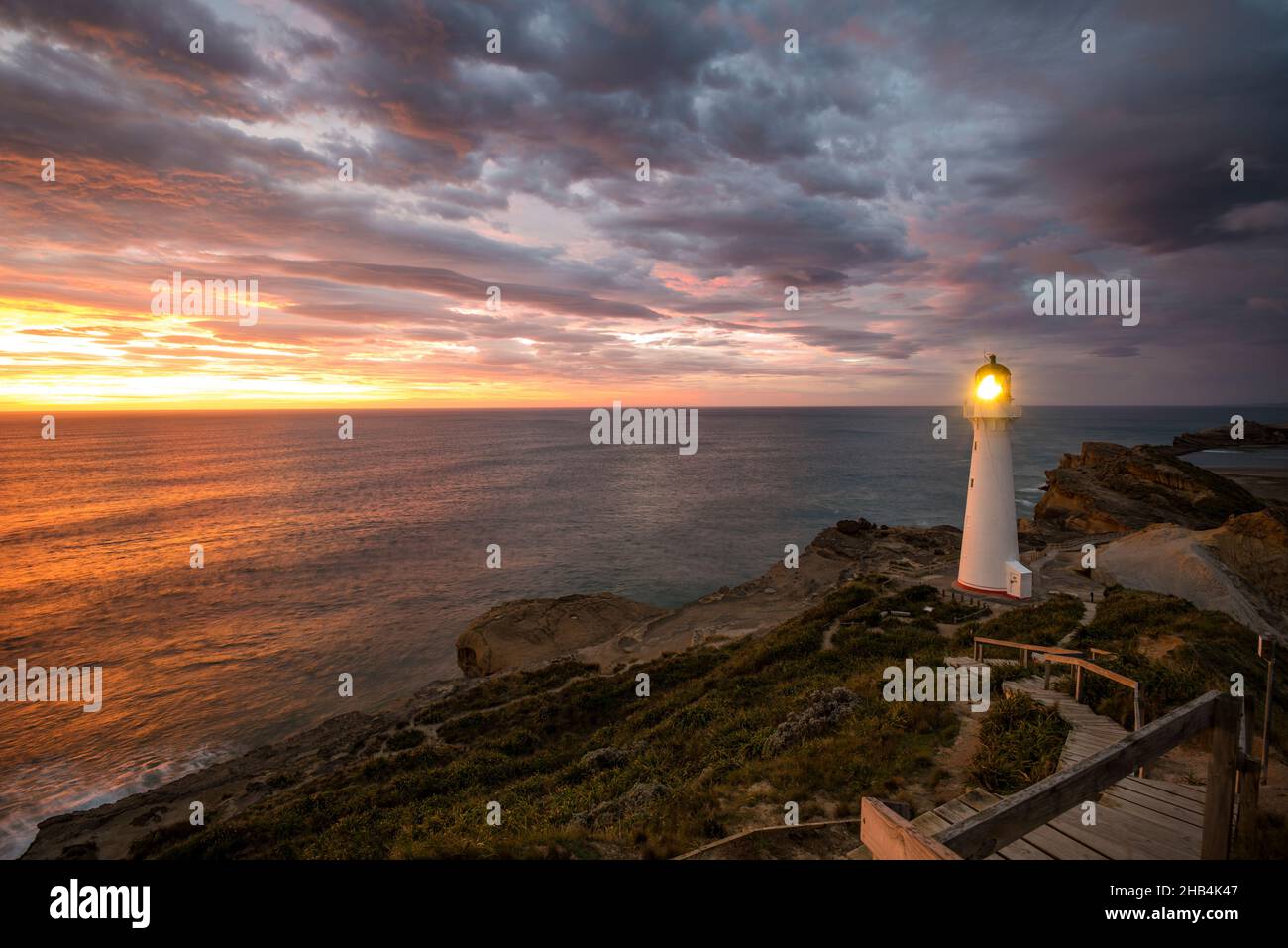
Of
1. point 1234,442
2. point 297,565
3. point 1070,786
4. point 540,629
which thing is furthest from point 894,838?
point 1234,442

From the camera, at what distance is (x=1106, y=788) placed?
3.94 m

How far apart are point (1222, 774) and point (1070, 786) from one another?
2159 mm

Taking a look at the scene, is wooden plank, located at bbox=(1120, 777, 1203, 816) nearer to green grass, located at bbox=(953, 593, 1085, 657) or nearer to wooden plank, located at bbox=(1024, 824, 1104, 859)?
wooden plank, located at bbox=(1024, 824, 1104, 859)

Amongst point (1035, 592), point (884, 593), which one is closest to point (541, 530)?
point (884, 593)

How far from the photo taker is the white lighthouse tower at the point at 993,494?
21.3 metres

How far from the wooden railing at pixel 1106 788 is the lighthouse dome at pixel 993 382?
61.0 feet

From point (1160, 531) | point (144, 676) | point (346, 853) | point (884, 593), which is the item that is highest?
point (1160, 531)

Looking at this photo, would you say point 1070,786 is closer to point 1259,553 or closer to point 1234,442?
point 1259,553

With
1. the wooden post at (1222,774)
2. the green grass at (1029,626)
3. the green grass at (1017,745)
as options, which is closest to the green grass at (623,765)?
the green grass at (1017,745)

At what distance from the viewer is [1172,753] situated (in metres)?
8.24

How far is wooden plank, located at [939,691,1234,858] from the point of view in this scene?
3014 mm
